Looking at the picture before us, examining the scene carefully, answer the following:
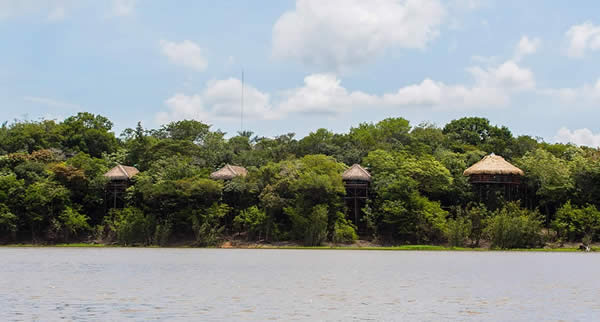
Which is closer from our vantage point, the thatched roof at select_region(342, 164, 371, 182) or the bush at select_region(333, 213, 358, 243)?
the bush at select_region(333, 213, 358, 243)

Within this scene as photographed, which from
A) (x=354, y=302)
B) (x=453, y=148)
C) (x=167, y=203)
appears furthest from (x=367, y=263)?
(x=453, y=148)

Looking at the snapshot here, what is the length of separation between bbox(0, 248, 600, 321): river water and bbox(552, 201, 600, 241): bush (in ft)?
65.9

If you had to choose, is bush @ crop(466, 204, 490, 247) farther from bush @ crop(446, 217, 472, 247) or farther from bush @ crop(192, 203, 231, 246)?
bush @ crop(192, 203, 231, 246)

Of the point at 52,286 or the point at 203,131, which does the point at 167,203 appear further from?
the point at 52,286

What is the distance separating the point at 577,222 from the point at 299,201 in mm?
22543

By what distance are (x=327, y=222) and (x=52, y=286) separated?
35955 mm

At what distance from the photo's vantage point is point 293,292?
22125mm

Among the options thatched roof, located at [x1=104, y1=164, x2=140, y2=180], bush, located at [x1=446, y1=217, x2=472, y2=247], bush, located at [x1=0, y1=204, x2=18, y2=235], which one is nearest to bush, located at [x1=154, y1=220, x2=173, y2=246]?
thatched roof, located at [x1=104, y1=164, x2=140, y2=180]

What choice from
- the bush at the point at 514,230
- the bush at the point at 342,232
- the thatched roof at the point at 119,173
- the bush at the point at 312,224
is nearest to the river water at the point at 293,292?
the bush at the point at 514,230

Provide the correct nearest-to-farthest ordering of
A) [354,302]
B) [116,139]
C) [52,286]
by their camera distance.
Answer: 1. [354,302]
2. [52,286]
3. [116,139]

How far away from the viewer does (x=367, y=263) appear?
1467 inches

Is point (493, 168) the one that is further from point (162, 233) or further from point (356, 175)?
point (162, 233)

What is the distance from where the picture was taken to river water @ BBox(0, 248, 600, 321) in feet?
56.7

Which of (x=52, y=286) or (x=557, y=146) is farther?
(x=557, y=146)
